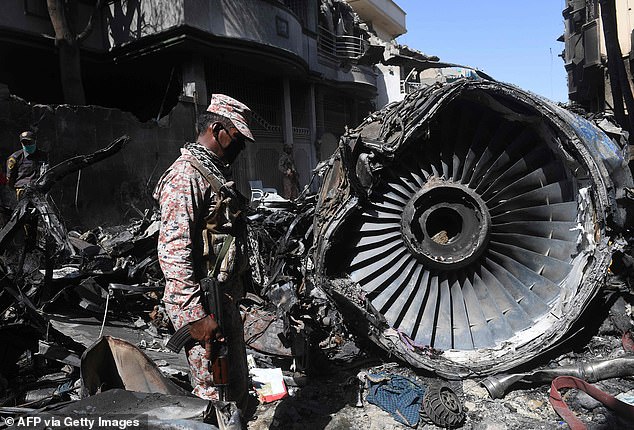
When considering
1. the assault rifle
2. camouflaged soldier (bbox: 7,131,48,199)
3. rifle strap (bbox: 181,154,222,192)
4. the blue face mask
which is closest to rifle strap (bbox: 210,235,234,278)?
the assault rifle

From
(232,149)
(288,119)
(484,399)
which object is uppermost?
(288,119)

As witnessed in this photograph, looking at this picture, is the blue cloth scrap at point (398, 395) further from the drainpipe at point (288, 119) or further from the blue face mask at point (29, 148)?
the drainpipe at point (288, 119)

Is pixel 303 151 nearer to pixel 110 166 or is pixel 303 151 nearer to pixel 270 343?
pixel 110 166

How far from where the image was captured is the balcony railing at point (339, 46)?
16141mm

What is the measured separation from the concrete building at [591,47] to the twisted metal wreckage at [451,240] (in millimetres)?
9595

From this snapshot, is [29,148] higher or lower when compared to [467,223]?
higher

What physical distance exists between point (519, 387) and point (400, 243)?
1.26 metres

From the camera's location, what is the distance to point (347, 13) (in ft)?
58.7

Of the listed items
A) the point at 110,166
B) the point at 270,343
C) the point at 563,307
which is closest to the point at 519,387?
the point at 563,307

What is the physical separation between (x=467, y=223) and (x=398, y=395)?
4.54 ft

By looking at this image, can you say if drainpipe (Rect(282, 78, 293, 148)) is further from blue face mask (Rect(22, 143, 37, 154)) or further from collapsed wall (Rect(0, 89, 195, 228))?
blue face mask (Rect(22, 143, 37, 154))

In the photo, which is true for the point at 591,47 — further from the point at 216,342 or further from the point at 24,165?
the point at 216,342

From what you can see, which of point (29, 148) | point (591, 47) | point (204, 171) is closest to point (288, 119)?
point (591, 47)

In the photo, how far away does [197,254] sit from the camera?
2.25 metres
